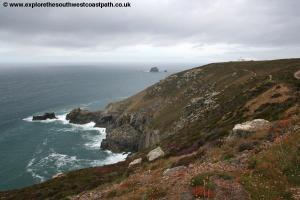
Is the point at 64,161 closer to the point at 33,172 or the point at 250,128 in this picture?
the point at 33,172

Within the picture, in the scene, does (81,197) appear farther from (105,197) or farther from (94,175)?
(94,175)

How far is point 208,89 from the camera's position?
102 meters

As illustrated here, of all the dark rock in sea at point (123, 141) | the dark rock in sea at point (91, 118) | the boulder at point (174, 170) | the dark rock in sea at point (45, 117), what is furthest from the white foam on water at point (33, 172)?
the dark rock in sea at point (45, 117)

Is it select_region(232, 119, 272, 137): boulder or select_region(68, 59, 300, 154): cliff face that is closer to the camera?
select_region(232, 119, 272, 137): boulder

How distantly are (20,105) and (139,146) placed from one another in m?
102

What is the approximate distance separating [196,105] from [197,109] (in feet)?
11.2

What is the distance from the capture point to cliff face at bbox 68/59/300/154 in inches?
1972

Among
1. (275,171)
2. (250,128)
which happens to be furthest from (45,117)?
(275,171)

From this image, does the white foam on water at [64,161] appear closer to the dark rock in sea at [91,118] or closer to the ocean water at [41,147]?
the ocean water at [41,147]

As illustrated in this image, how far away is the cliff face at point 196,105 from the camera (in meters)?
50.1

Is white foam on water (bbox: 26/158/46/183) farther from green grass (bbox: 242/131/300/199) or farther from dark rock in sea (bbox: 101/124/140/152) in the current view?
green grass (bbox: 242/131/300/199)

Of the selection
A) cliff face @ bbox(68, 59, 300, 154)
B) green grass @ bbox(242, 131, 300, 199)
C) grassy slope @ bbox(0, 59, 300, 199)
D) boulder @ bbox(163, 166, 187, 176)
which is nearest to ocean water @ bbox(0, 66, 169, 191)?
cliff face @ bbox(68, 59, 300, 154)

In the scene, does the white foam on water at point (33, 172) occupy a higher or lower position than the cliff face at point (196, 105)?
lower

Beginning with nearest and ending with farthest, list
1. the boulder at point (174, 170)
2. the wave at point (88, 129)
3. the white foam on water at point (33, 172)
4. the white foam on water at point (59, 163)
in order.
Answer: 1. the boulder at point (174, 170)
2. the white foam on water at point (33, 172)
3. the white foam on water at point (59, 163)
4. the wave at point (88, 129)
